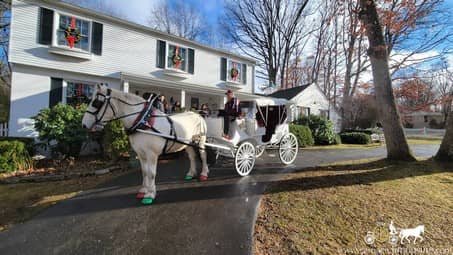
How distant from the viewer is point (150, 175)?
3.85 m

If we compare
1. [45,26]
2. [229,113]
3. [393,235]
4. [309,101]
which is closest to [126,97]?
[229,113]

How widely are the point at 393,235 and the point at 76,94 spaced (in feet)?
40.6

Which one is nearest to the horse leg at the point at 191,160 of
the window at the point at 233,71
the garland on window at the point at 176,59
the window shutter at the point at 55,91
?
the window shutter at the point at 55,91

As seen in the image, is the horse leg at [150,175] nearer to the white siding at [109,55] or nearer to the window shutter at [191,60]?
the white siding at [109,55]

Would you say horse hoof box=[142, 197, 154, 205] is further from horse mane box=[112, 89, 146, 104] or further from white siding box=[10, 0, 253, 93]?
white siding box=[10, 0, 253, 93]

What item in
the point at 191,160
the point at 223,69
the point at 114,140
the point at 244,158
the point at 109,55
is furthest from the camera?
the point at 223,69

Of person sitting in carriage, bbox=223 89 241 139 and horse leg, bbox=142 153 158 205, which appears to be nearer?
horse leg, bbox=142 153 158 205

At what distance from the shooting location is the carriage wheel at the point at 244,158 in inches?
216

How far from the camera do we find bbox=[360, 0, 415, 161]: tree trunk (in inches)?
272

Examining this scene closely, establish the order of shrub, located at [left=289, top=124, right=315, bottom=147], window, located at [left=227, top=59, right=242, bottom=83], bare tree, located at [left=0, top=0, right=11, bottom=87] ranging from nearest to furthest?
shrub, located at [left=289, top=124, right=315, bottom=147] < window, located at [left=227, top=59, right=242, bottom=83] < bare tree, located at [left=0, top=0, right=11, bottom=87]

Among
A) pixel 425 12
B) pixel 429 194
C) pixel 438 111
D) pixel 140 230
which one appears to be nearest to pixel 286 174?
pixel 429 194

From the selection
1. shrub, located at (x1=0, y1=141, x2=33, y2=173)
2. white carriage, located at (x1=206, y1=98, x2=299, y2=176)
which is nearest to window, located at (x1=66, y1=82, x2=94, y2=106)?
shrub, located at (x1=0, y1=141, x2=33, y2=173)

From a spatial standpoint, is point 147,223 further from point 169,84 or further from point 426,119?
point 426,119

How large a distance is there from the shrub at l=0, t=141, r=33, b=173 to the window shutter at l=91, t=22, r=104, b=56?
19.5 feet
